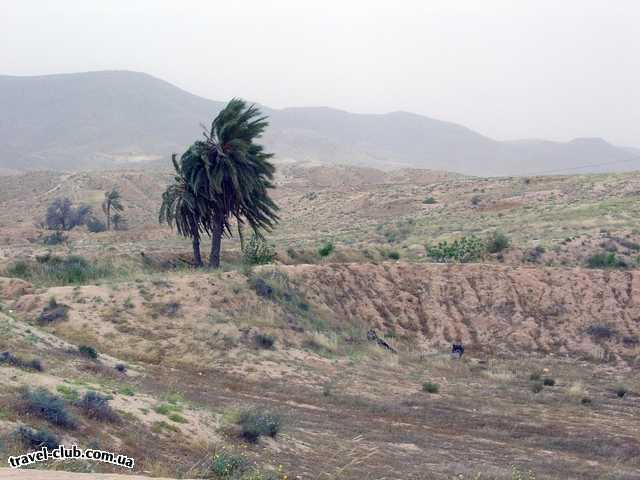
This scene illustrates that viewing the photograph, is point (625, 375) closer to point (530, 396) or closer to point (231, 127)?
point (530, 396)

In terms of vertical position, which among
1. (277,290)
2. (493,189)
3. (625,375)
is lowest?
(625,375)

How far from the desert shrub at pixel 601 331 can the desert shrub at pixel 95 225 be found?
4593cm

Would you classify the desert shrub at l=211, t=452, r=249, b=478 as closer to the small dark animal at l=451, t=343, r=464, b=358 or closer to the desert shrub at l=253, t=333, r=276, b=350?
the desert shrub at l=253, t=333, r=276, b=350

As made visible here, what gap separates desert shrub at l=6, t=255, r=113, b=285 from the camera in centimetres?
2666

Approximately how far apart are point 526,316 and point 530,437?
12.1 meters

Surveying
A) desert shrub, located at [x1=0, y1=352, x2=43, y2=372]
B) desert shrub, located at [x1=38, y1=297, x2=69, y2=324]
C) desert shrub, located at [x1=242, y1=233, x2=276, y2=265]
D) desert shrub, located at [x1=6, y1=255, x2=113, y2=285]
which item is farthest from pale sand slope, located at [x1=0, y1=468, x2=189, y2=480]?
desert shrub, located at [x1=242, y1=233, x2=276, y2=265]

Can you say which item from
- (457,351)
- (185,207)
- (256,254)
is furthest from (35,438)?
(256,254)

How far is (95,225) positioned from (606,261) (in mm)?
44617

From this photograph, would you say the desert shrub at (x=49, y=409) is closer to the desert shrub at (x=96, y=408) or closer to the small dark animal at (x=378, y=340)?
the desert shrub at (x=96, y=408)

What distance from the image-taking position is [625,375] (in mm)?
24266

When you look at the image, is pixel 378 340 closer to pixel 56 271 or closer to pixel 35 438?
pixel 56 271

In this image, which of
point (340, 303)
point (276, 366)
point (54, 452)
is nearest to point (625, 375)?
point (340, 303)

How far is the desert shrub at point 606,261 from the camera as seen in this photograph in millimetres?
34156

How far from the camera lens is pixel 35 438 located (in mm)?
9875
